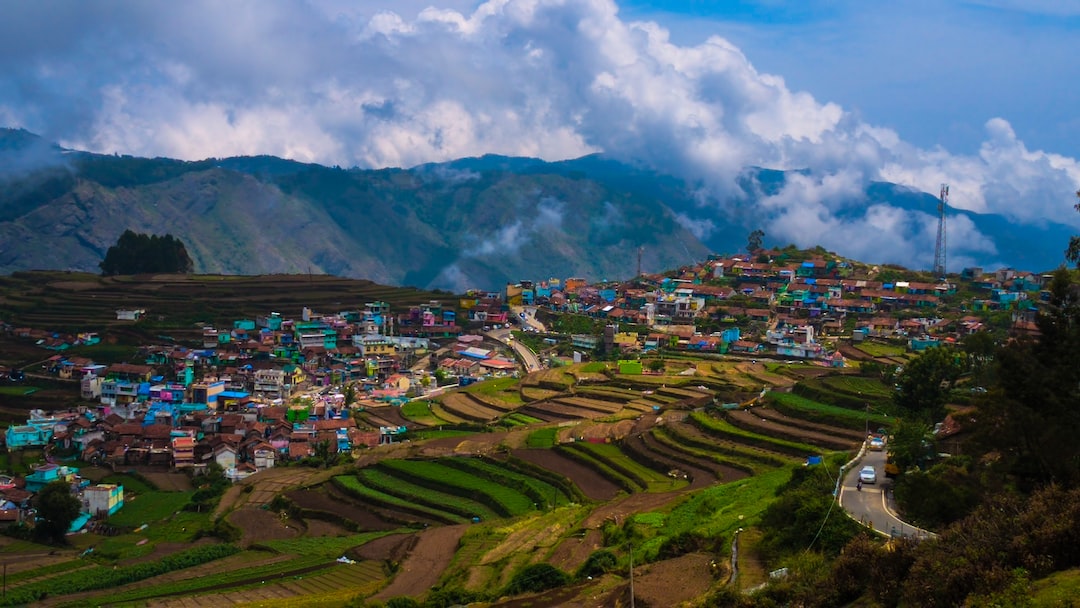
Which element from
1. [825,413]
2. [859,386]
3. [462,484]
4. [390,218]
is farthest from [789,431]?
[390,218]

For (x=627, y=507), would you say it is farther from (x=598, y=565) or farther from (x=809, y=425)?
(x=809, y=425)

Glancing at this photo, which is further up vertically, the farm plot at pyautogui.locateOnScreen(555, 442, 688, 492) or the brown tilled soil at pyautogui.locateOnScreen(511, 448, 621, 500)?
the farm plot at pyautogui.locateOnScreen(555, 442, 688, 492)

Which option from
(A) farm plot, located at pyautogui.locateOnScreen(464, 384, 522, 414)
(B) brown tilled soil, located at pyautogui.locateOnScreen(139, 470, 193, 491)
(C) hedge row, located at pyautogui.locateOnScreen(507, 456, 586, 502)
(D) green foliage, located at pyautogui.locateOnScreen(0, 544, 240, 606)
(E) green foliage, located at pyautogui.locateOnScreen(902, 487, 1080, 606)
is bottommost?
(B) brown tilled soil, located at pyautogui.locateOnScreen(139, 470, 193, 491)

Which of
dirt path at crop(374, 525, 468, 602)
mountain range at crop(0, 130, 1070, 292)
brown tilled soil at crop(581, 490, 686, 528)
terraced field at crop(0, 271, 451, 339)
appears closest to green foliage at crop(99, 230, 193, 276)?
terraced field at crop(0, 271, 451, 339)

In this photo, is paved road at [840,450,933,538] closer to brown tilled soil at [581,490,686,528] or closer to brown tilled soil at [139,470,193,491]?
brown tilled soil at [581,490,686,528]

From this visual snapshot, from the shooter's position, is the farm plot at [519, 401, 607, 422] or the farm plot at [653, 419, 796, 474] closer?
the farm plot at [653, 419, 796, 474]

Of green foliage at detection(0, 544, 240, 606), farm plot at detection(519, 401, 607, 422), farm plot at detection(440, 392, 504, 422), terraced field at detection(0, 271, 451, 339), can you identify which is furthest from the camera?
terraced field at detection(0, 271, 451, 339)

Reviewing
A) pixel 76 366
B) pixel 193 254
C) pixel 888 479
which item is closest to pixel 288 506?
pixel 888 479
